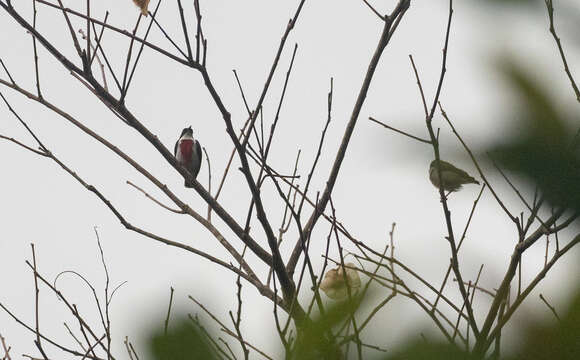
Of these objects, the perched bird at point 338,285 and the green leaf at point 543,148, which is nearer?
the green leaf at point 543,148

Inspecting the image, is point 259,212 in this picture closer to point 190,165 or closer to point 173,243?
point 173,243

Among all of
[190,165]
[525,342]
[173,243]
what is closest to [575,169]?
[525,342]

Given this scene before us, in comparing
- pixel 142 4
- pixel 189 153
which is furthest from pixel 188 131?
pixel 142 4

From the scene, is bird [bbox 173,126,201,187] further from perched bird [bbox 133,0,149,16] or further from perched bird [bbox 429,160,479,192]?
perched bird [bbox 429,160,479,192]

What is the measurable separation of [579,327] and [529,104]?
15 centimetres

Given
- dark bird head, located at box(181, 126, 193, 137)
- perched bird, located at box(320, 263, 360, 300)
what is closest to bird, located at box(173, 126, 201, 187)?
dark bird head, located at box(181, 126, 193, 137)

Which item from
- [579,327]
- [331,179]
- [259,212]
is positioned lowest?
[579,327]

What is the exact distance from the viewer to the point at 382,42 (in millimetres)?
2881

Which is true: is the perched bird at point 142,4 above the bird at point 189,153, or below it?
below

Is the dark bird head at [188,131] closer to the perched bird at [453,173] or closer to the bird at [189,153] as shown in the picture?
the bird at [189,153]

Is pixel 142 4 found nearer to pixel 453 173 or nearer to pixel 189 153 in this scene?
pixel 453 173

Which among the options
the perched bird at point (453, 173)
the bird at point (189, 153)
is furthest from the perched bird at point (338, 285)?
the bird at point (189, 153)

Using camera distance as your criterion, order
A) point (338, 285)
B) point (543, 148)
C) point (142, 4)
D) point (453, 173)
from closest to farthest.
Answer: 1. point (543, 148)
2. point (453, 173)
3. point (338, 285)
4. point (142, 4)

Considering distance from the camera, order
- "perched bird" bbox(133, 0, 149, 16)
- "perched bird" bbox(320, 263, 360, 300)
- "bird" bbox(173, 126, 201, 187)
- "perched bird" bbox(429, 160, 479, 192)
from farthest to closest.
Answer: "bird" bbox(173, 126, 201, 187), "perched bird" bbox(133, 0, 149, 16), "perched bird" bbox(320, 263, 360, 300), "perched bird" bbox(429, 160, 479, 192)
